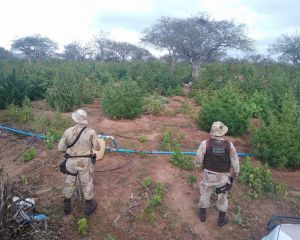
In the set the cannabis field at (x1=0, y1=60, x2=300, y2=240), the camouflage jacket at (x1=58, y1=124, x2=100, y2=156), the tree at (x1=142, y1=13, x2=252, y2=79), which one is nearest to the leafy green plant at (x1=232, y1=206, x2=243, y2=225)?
the cannabis field at (x1=0, y1=60, x2=300, y2=240)

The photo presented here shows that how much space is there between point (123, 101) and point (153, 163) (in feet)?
8.90

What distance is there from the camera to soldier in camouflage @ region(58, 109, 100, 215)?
5105 millimetres

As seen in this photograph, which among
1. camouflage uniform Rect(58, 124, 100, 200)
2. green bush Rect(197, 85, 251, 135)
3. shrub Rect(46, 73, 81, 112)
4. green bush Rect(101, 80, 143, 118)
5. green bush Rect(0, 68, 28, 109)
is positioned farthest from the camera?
green bush Rect(0, 68, 28, 109)

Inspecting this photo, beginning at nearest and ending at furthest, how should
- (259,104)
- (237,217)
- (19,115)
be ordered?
(237,217) < (19,115) < (259,104)

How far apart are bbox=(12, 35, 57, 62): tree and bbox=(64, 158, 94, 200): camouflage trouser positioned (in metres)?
47.9

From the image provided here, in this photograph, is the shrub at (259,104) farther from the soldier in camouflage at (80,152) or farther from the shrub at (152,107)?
the soldier in camouflage at (80,152)

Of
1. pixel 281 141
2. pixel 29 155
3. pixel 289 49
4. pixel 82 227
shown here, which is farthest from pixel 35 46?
pixel 82 227

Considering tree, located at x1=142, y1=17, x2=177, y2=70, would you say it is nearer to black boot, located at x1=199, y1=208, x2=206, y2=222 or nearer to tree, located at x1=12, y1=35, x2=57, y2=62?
black boot, located at x1=199, y1=208, x2=206, y2=222

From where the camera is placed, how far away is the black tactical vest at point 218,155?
4.93m

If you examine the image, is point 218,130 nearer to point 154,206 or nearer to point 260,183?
point 154,206

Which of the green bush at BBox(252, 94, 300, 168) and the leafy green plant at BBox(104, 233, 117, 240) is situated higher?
the green bush at BBox(252, 94, 300, 168)

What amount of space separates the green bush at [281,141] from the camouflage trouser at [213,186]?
2090 mm

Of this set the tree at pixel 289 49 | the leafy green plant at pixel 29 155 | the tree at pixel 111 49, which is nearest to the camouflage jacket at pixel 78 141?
the leafy green plant at pixel 29 155

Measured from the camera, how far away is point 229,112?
311 inches
